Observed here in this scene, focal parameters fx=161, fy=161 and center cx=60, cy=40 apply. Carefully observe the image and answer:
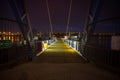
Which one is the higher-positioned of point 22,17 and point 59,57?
point 22,17

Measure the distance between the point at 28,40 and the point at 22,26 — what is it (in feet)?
4.21

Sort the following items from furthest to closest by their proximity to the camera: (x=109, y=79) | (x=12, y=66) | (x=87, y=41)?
(x=87, y=41) < (x=12, y=66) < (x=109, y=79)

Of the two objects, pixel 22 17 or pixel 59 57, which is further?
pixel 59 57

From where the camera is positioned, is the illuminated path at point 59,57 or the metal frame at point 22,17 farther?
the illuminated path at point 59,57

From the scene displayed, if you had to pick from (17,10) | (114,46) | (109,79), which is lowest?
(109,79)

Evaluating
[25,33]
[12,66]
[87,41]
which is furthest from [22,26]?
[87,41]

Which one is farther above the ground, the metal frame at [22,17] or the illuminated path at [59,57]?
the metal frame at [22,17]

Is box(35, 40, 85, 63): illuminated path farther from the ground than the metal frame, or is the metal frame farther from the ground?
the metal frame

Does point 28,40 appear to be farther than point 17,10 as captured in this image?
Yes

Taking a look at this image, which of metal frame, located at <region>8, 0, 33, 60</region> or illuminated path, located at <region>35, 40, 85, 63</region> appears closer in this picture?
metal frame, located at <region>8, 0, 33, 60</region>

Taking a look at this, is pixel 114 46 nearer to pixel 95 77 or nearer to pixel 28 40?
pixel 95 77

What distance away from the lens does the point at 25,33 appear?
1220 cm

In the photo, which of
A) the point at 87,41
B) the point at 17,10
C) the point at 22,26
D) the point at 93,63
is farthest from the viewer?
the point at 87,41

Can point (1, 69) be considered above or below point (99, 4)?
below
